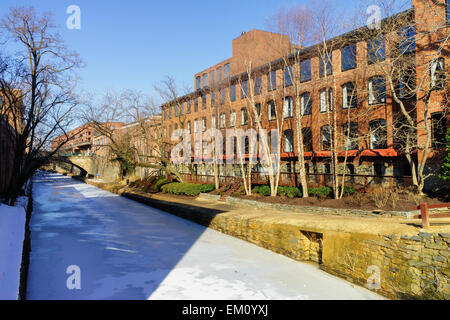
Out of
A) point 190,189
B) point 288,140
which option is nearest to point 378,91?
point 288,140

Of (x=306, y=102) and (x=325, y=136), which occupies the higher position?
(x=306, y=102)

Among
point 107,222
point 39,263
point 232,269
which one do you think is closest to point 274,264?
point 232,269

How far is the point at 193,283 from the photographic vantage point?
36.5 ft

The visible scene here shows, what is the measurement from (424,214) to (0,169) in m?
19.8

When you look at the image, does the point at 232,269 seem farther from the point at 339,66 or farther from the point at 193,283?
the point at 339,66

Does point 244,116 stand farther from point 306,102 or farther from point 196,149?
point 196,149

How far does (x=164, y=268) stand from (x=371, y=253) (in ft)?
25.8

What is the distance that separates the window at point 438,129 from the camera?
17119mm

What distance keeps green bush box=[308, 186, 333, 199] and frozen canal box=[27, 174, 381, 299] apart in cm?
638

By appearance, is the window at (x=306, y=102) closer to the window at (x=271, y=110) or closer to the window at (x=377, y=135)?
the window at (x=271, y=110)

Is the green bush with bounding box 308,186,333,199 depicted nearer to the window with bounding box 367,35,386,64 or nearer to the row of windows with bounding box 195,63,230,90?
the window with bounding box 367,35,386,64

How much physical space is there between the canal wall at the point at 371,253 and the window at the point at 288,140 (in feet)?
40.6

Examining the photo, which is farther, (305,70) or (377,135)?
(305,70)

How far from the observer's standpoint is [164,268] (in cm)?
1247
